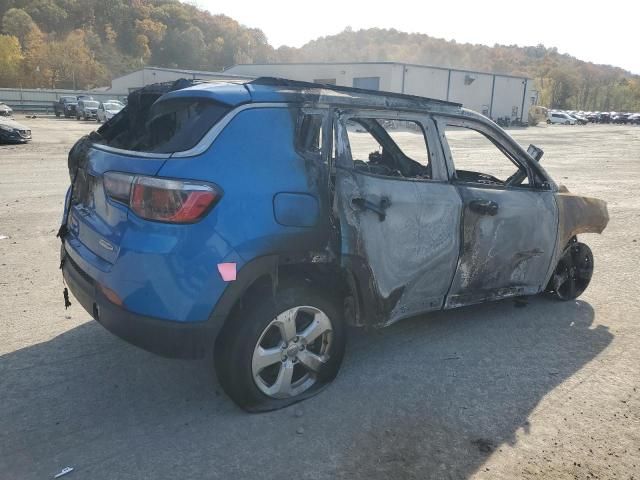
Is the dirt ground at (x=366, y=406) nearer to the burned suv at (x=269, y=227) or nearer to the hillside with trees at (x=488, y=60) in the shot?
the burned suv at (x=269, y=227)

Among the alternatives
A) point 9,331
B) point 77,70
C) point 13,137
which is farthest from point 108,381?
point 77,70

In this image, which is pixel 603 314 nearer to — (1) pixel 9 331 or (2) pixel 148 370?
(2) pixel 148 370

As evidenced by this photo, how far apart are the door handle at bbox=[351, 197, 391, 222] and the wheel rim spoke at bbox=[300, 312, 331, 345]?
0.71 metres

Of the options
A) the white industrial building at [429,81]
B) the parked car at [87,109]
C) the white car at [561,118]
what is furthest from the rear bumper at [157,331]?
the white car at [561,118]

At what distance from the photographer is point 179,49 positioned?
12694 centimetres

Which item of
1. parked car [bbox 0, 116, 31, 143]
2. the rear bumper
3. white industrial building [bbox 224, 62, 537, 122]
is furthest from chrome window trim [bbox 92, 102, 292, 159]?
white industrial building [bbox 224, 62, 537, 122]

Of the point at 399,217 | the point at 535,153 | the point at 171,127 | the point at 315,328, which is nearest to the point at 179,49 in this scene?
the point at 535,153

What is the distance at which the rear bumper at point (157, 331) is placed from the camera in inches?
109

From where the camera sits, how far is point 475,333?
4.41 metres

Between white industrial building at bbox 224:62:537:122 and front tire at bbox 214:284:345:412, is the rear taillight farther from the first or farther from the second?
white industrial building at bbox 224:62:537:122

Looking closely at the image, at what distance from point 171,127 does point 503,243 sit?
2.63 meters

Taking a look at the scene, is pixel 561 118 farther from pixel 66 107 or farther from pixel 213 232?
pixel 213 232

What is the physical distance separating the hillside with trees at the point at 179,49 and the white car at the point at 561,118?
56.9 meters

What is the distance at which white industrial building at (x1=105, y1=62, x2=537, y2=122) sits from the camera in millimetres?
50875
